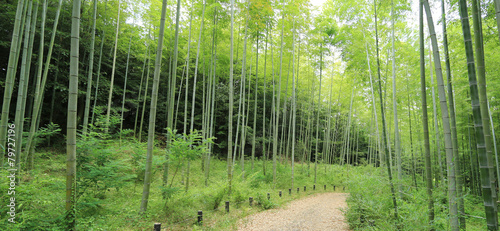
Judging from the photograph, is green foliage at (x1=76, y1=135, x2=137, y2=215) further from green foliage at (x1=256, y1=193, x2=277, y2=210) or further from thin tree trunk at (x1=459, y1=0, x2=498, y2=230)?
thin tree trunk at (x1=459, y1=0, x2=498, y2=230)

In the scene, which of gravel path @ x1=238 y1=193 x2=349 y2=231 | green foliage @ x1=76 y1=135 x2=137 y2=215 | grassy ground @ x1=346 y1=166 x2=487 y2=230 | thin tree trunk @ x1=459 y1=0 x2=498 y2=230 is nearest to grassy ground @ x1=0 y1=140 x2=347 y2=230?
green foliage @ x1=76 y1=135 x2=137 y2=215

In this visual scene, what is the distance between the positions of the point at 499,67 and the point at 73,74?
6982mm

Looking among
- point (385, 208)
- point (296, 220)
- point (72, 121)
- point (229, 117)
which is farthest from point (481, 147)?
point (229, 117)

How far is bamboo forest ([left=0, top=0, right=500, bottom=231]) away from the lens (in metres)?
2.29

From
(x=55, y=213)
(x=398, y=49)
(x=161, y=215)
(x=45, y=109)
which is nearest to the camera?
(x=55, y=213)

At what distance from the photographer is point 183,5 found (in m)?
6.87

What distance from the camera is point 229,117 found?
17.3 feet

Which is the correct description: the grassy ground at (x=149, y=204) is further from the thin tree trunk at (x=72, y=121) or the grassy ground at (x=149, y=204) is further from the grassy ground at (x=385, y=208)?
the thin tree trunk at (x=72, y=121)

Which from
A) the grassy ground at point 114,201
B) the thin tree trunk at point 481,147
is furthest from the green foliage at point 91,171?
the thin tree trunk at point 481,147

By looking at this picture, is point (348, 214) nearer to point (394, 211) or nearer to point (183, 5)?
point (394, 211)

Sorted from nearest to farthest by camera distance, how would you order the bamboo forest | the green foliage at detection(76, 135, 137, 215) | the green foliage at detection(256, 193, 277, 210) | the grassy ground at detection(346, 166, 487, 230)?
the bamboo forest
the grassy ground at detection(346, 166, 487, 230)
the green foliage at detection(76, 135, 137, 215)
the green foliage at detection(256, 193, 277, 210)

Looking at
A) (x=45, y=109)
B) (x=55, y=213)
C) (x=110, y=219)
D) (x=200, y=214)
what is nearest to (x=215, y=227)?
(x=200, y=214)

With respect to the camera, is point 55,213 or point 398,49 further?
point 398,49

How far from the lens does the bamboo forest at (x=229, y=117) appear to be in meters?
2.29
